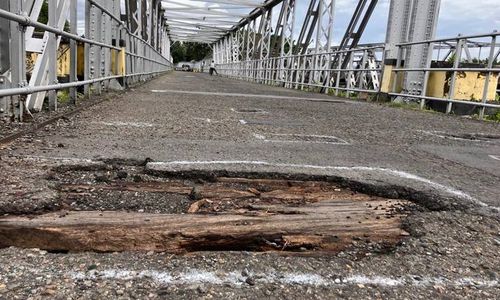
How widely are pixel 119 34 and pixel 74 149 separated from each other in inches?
270

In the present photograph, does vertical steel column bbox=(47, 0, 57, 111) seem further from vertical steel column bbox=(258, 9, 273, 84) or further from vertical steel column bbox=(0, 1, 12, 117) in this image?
vertical steel column bbox=(258, 9, 273, 84)

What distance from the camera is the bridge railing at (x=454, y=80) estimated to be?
720cm

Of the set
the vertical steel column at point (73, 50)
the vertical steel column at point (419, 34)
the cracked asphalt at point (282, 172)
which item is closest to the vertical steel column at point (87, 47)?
the vertical steel column at point (73, 50)

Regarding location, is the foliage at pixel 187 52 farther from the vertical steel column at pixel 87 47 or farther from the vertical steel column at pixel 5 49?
the vertical steel column at pixel 5 49

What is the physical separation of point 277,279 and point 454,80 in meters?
7.45

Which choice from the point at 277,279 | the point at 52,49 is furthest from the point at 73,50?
the point at 277,279

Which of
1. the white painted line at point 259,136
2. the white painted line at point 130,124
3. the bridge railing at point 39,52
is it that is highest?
the bridge railing at point 39,52

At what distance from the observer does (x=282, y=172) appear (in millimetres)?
2590

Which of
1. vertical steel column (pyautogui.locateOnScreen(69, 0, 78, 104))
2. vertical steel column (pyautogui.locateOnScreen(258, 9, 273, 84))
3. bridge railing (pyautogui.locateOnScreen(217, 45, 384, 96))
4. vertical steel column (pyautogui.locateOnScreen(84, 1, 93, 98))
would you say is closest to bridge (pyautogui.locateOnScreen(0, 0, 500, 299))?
vertical steel column (pyautogui.locateOnScreen(69, 0, 78, 104))

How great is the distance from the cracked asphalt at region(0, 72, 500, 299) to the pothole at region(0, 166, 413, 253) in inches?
2.9

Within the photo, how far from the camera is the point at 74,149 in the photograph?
2.97 m

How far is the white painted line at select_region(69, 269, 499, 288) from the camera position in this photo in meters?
1.36

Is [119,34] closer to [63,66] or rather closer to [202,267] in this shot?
[63,66]

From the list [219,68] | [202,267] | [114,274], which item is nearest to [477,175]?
[202,267]
